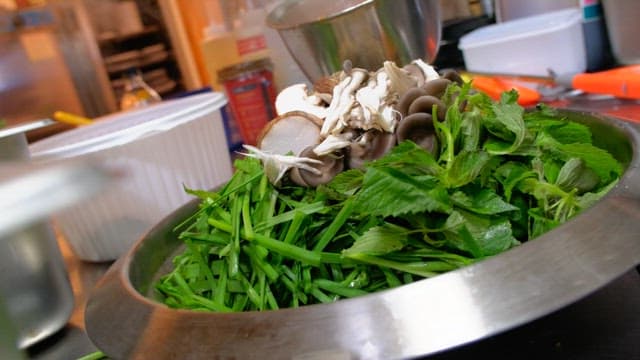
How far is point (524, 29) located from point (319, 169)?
1.02m

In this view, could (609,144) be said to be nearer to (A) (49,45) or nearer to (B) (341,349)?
(B) (341,349)

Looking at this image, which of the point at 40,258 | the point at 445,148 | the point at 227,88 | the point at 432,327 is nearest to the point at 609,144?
the point at 445,148

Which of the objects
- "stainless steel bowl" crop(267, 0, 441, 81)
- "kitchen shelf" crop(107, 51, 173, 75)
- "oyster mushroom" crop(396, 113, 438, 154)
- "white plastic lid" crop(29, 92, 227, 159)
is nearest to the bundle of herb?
"oyster mushroom" crop(396, 113, 438, 154)

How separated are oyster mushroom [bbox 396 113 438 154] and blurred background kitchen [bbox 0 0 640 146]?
947mm

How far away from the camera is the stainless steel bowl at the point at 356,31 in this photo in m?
0.97

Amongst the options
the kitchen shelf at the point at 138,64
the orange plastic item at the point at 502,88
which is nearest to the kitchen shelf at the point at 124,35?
the kitchen shelf at the point at 138,64

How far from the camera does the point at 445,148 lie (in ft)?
1.53

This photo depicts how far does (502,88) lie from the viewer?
116 centimetres

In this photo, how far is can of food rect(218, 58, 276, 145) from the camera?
1.35 m

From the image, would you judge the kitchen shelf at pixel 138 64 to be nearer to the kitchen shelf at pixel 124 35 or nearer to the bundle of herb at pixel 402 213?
the kitchen shelf at pixel 124 35

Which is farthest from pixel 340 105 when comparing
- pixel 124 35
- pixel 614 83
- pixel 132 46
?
pixel 132 46

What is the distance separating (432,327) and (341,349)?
2.2 inches

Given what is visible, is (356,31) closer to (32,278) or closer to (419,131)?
(419,131)

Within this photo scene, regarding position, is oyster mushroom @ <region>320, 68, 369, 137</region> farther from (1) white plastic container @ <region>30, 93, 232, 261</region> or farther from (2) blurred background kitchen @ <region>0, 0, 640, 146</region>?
(2) blurred background kitchen @ <region>0, 0, 640, 146</region>
